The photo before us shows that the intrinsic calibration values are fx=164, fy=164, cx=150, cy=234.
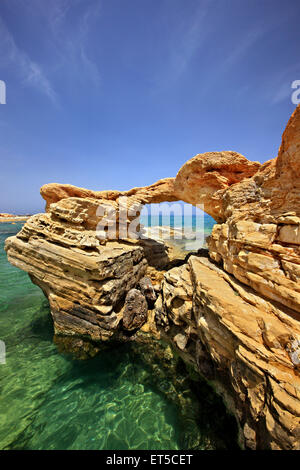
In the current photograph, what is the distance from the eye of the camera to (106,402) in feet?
16.4

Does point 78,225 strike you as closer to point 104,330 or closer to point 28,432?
point 104,330

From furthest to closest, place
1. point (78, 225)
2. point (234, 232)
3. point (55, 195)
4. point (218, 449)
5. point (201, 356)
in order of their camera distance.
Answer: point (55, 195), point (78, 225), point (234, 232), point (201, 356), point (218, 449)

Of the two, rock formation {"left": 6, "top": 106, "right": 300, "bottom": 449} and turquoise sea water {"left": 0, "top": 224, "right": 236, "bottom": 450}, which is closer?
rock formation {"left": 6, "top": 106, "right": 300, "bottom": 449}

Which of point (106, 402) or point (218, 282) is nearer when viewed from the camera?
point (106, 402)

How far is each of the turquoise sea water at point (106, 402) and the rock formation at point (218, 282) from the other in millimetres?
689

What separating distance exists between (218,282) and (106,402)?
5003 mm

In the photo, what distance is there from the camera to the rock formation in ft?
9.90

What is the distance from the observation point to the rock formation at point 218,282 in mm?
3018

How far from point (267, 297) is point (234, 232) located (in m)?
2.21

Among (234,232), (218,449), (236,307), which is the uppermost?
(234,232)

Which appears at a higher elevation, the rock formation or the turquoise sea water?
the rock formation

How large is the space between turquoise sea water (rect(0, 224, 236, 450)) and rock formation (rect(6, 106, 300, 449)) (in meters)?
0.69

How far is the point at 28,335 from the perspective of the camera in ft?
24.5
